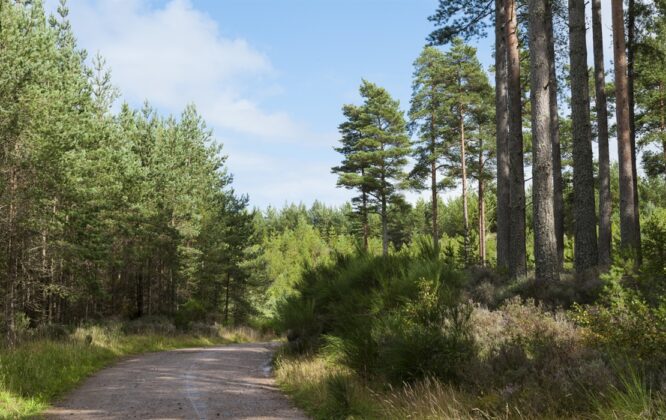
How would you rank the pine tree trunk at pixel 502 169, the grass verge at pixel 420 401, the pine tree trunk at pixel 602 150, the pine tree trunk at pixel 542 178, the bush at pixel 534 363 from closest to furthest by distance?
the grass verge at pixel 420 401
the bush at pixel 534 363
the pine tree trunk at pixel 542 178
the pine tree trunk at pixel 602 150
the pine tree trunk at pixel 502 169

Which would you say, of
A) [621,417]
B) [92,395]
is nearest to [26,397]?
[92,395]

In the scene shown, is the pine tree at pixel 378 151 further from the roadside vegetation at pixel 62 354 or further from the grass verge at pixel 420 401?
the grass verge at pixel 420 401

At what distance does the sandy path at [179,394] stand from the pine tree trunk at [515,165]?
24.9 feet

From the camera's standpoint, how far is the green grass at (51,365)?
8794 mm

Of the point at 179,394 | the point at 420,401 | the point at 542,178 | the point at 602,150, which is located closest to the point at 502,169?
the point at 602,150

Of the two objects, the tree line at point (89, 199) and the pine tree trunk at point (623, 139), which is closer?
the pine tree trunk at point (623, 139)

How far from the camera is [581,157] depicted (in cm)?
1377

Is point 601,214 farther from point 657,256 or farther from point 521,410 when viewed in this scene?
point 521,410

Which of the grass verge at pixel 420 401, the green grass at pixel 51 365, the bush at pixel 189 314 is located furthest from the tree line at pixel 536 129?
the bush at pixel 189 314

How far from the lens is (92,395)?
32.0 ft

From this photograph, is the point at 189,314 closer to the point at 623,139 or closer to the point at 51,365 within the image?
the point at 51,365

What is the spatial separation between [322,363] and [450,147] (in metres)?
30.1

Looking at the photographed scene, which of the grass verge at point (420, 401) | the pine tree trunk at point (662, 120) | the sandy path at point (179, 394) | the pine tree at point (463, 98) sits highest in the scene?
the pine tree at point (463, 98)

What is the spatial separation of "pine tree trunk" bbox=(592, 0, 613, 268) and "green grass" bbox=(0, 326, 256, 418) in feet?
45.7
